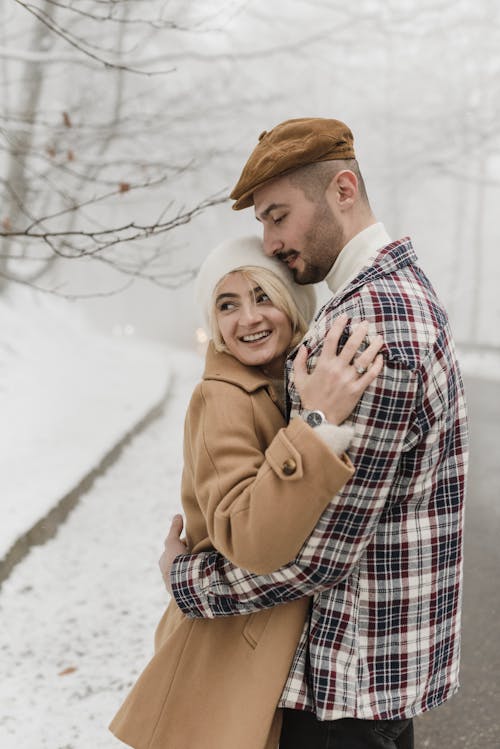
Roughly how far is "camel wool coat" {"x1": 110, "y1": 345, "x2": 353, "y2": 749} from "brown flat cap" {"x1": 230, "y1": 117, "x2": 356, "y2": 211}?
0.58 meters

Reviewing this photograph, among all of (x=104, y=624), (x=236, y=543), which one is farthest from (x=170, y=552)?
(x=104, y=624)

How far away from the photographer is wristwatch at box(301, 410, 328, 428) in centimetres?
141

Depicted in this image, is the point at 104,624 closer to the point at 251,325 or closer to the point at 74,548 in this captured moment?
the point at 74,548

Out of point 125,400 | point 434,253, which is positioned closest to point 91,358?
point 125,400

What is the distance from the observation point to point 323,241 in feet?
5.80

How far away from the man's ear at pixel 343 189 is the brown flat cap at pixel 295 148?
0.18 feet

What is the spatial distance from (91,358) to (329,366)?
11494mm

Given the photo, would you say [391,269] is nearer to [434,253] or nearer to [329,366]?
[329,366]

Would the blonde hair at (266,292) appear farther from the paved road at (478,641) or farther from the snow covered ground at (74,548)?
the paved road at (478,641)

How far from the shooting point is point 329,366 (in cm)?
143

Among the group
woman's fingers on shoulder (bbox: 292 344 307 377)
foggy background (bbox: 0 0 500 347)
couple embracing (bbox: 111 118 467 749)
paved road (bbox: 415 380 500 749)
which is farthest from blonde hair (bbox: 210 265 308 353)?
paved road (bbox: 415 380 500 749)

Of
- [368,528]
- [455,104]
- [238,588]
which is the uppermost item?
[455,104]

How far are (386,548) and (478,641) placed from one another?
100 inches

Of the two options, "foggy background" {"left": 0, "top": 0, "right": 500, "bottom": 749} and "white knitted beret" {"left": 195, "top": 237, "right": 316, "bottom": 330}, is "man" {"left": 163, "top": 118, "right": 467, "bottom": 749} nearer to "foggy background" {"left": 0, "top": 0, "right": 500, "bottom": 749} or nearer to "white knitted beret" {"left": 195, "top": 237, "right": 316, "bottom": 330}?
"white knitted beret" {"left": 195, "top": 237, "right": 316, "bottom": 330}
